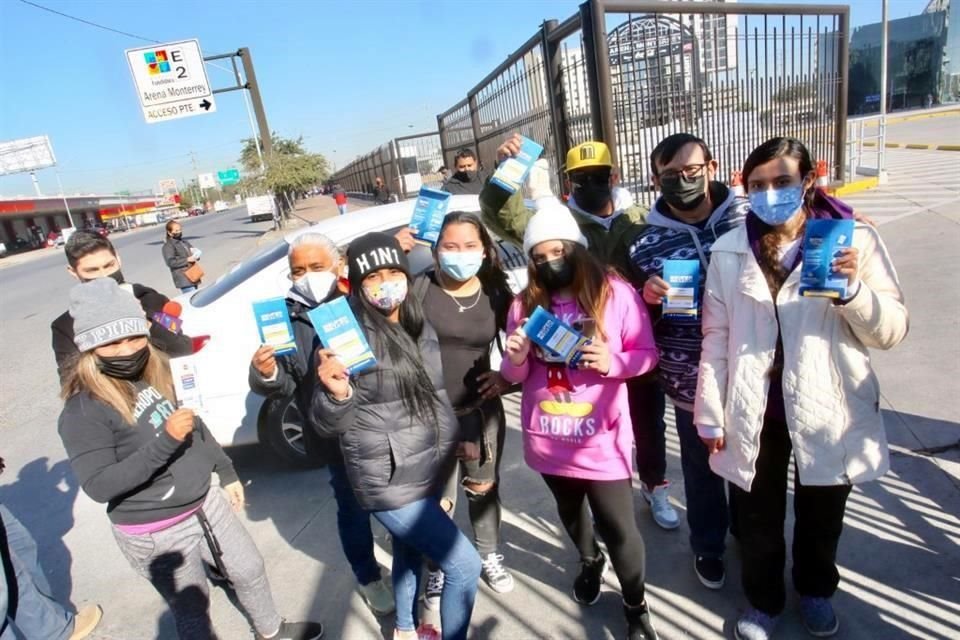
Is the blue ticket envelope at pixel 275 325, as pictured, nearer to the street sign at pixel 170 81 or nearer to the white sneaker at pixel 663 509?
the white sneaker at pixel 663 509

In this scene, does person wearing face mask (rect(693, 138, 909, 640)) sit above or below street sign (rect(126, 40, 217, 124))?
below

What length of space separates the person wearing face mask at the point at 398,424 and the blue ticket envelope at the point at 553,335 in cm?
45

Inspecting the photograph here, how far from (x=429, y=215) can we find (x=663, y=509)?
194 centimetres

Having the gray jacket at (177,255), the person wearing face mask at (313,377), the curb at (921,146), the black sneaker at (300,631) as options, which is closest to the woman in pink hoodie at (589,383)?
the person wearing face mask at (313,377)

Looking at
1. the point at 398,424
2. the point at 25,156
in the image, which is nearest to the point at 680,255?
the point at 398,424

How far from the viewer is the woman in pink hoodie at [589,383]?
2.11 metres

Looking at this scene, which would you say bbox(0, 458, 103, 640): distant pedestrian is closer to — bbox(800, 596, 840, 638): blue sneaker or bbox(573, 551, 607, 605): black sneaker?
bbox(573, 551, 607, 605): black sneaker

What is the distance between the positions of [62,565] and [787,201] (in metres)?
4.35

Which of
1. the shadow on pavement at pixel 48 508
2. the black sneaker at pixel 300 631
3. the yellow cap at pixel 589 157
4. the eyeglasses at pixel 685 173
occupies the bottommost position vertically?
the shadow on pavement at pixel 48 508

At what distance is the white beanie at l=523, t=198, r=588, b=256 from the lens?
2.14 m

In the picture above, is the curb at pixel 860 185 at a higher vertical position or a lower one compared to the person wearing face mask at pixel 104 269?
lower

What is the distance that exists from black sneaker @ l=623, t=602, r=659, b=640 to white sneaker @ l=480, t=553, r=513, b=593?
65cm

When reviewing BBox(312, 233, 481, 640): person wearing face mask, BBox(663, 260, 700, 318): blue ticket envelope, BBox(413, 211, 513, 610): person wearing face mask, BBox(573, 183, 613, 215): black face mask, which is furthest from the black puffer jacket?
BBox(573, 183, 613, 215): black face mask

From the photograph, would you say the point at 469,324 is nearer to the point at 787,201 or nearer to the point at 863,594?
the point at 787,201
